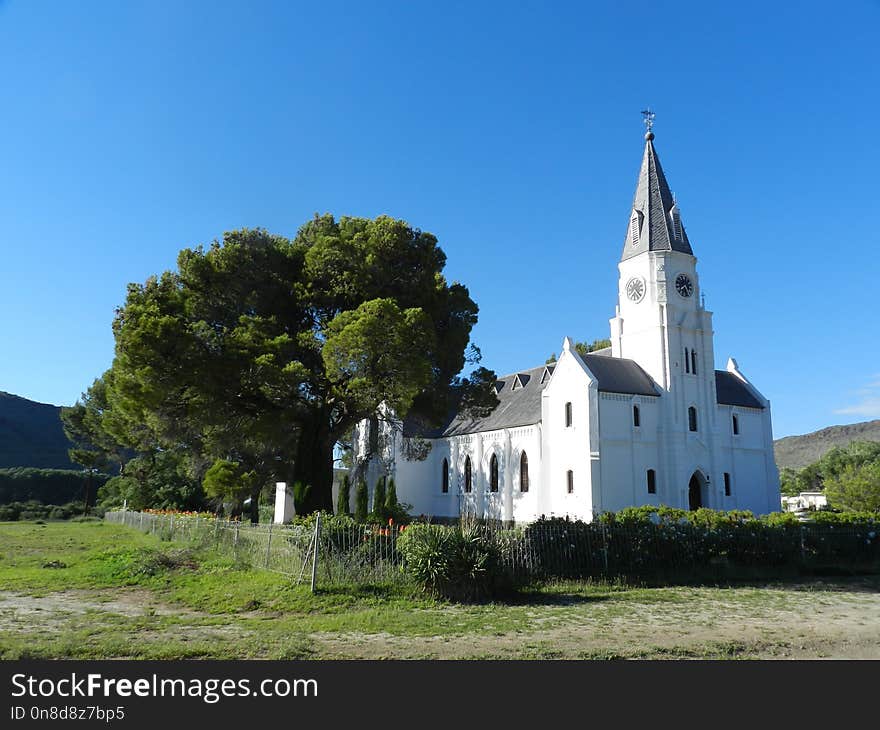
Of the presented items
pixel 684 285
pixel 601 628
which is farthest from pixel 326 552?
pixel 684 285

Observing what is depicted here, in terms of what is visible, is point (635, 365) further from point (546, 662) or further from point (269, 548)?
point (546, 662)

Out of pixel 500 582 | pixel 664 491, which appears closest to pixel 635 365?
pixel 664 491

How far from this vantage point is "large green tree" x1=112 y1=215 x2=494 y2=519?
19109 millimetres

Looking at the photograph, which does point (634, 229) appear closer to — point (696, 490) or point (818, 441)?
point (696, 490)

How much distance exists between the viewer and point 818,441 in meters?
111

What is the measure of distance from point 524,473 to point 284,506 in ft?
75.9

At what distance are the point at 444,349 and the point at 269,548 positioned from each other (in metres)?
8.97

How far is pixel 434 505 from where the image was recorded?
48469 millimetres

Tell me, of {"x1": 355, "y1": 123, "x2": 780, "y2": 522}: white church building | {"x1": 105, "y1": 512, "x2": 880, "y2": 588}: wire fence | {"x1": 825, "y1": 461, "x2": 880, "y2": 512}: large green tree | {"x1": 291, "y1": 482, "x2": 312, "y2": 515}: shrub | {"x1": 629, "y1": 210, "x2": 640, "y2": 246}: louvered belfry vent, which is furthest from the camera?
{"x1": 629, "y1": 210, "x2": 640, "y2": 246}: louvered belfry vent

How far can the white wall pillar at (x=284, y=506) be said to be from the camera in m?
19.2

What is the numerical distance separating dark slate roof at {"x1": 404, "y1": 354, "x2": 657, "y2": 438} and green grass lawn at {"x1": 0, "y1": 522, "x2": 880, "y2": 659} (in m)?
16.1

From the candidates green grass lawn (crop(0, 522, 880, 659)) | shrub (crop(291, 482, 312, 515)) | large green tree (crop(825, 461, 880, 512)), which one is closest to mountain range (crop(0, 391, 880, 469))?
large green tree (crop(825, 461, 880, 512))

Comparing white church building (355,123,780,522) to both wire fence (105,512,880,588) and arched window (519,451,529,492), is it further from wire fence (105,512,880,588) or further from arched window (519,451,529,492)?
wire fence (105,512,880,588)

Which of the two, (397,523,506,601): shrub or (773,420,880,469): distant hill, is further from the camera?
(773,420,880,469): distant hill
